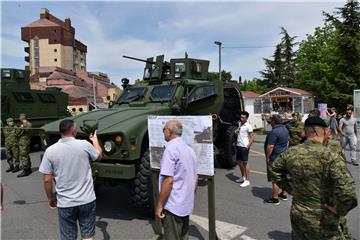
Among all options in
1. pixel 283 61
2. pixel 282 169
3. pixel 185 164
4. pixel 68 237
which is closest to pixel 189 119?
pixel 185 164

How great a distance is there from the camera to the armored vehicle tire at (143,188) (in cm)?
503

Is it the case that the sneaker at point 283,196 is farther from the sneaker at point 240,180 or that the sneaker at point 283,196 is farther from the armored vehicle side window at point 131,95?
the armored vehicle side window at point 131,95

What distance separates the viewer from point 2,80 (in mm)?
12531

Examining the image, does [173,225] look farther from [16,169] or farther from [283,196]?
[16,169]

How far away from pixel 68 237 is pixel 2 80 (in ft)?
35.1

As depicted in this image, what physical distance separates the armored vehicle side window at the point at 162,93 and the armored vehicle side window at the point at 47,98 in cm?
822

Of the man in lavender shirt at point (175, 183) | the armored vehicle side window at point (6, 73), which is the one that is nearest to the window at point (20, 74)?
the armored vehicle side window at point (6, 73)

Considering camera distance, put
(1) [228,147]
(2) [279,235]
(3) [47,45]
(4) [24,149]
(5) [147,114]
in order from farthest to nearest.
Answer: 1. (3) [47,45]
2. (4) [24,149]
3. (1) [228,147]
4. (5) [147,114]
5. (2) [279,235]

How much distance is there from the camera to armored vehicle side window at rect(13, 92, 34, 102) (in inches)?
498

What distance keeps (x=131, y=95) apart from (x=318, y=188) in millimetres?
5338

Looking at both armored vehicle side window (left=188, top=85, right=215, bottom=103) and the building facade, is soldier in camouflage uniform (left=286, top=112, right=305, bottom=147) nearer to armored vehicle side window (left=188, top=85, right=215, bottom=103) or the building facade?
armored vehicle side window (left=188, top=85, right=215, bottom=103)

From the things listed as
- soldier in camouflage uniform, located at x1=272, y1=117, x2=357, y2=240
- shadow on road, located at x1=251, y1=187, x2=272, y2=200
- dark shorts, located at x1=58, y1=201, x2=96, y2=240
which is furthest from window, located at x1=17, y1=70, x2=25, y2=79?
soldier in camouflage uniform, located at x1=272, y1=117, x2=357, y2=240

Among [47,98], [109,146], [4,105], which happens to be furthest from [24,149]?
[47,98]

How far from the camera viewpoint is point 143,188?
5.02 meters
